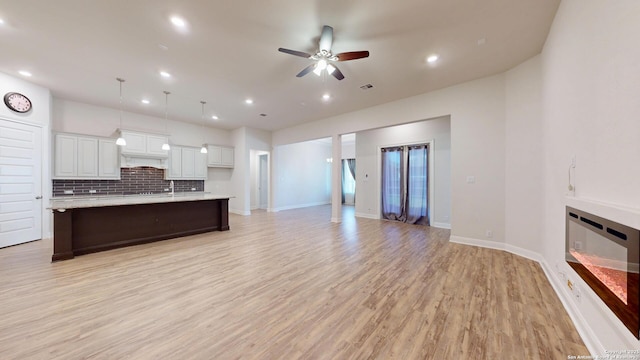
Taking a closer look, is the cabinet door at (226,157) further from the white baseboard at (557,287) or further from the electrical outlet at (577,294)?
the electrical outlet at (577,294)

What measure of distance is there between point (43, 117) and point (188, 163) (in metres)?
2.96

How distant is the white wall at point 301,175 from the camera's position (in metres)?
8.68

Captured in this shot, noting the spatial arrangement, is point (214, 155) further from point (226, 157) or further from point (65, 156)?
point (65, 156)

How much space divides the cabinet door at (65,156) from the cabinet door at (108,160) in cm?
40

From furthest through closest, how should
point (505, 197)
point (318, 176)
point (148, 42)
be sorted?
point (318, 176), point (505, 197), point (148, 42)

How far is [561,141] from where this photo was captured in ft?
7.85

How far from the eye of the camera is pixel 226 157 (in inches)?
306

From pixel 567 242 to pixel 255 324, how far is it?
9.82ft

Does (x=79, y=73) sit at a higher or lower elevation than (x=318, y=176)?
higher

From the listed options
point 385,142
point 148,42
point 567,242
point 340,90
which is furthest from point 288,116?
point 567,242

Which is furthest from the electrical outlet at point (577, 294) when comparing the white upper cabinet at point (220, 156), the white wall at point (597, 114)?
the white upper cabinet at point (220, 156)

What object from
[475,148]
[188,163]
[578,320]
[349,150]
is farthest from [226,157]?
[578,320]

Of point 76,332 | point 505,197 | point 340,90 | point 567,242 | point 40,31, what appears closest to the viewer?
point 76,332

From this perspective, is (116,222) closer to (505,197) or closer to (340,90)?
(340,90)
